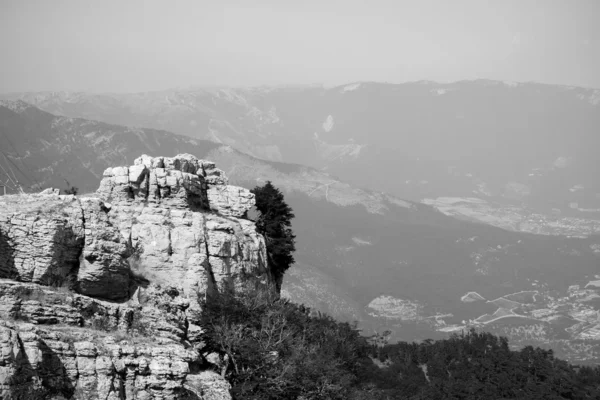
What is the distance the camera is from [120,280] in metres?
32.5

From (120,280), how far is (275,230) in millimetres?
25182

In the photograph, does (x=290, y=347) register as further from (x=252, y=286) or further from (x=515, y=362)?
(x=515, y=362)

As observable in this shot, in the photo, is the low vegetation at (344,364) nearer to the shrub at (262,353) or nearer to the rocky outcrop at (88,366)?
the shrub at (262,353)

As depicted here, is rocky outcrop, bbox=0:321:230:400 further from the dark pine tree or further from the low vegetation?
the dark pine tree

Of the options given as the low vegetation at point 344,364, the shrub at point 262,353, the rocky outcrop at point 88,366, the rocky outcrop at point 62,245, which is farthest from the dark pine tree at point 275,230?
the rocky outcrop at point 88,366

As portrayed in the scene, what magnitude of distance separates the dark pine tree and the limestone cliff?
8.29 m

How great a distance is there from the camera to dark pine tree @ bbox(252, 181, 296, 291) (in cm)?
5381

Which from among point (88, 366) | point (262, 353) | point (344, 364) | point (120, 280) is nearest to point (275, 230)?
point (344, 364)

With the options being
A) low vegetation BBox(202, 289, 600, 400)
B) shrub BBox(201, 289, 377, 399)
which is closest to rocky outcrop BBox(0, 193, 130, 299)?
shrub BBox(201, 289, 377, 399)

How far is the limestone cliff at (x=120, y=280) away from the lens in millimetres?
25047

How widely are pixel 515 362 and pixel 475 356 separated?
27.9 ft

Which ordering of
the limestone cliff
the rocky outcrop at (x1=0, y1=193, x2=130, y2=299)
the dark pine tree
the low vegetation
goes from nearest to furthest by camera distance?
the limestone cliff < the rocky outcrop at (x1=0, y1=193, x2=130, y2=299) < the low vegetation < the dark pine tree

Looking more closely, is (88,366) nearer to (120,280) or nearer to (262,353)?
(120,280)

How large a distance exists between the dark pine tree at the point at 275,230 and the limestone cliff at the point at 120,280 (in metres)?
8.29
